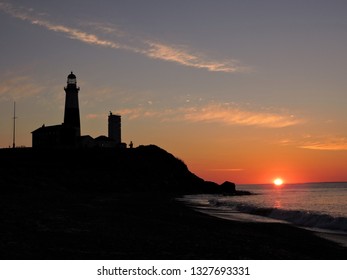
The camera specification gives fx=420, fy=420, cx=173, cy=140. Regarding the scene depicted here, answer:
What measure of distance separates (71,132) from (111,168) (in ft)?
38.5

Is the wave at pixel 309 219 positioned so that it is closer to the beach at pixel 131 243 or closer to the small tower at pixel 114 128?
the beach at pixel 131 243

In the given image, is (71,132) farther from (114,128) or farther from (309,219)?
(309,219)

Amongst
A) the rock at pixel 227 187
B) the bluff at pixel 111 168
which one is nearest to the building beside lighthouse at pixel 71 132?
the bluff at pixel 111 168

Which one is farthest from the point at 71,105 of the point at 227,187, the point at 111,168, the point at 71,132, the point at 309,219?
the point at 309,219

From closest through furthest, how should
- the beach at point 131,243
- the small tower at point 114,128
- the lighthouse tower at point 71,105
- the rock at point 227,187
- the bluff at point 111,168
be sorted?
the beach at point 131,243
the bluff at point 111,168
the lighthouse tower at point 71,105
the small tower at point 114,128
the rock at point 227,187

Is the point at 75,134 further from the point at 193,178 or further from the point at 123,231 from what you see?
the point at 123,231

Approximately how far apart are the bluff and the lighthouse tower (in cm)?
589

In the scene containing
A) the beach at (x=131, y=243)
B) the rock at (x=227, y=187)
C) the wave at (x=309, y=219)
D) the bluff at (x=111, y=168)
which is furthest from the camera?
the rock at (x=227, y=187)

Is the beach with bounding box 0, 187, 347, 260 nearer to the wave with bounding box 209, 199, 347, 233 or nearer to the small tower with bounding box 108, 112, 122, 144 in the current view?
the wave with bounding box 209, 199, 347, 233

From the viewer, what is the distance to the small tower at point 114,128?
9694 centimetres
